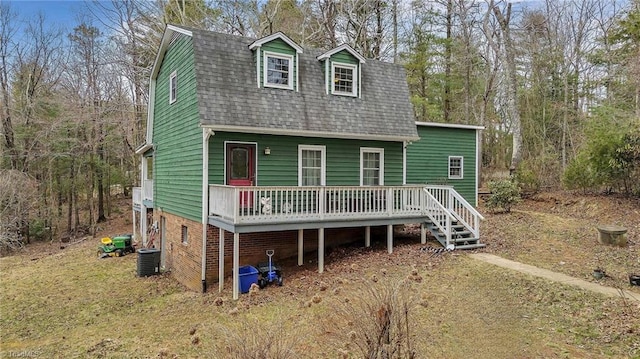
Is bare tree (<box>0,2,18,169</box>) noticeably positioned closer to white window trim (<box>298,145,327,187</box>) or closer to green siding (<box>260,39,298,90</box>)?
green siding (<box>260,39,298,90</box>)

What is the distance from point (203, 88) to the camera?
10289 mm

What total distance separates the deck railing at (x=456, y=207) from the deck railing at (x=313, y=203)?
2.73ft

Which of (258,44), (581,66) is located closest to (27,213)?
(258,44)

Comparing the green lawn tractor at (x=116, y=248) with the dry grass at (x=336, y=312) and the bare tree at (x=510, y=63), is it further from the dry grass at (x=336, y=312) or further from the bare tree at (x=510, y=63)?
the bare tree at (x=510, y=63)

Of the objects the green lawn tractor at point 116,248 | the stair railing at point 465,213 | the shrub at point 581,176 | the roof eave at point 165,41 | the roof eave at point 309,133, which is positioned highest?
the roof eave at point 165,41

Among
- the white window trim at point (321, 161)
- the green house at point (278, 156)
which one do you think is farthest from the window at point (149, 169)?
the white window trim at point (321, 161)

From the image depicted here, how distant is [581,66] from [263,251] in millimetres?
21265

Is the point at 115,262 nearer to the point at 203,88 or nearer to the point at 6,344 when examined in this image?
the point at 6,344

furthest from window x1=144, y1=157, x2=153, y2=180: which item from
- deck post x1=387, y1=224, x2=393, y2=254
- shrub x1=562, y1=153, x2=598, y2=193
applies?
shrub x1=562, y1=153, x2=598, y2=193

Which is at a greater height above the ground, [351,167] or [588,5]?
[588,5]

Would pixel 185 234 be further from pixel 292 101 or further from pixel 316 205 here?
pixel 292 101

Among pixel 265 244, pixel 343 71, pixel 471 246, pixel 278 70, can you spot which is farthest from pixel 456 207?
pixel 278 70

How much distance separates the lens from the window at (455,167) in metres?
16.8

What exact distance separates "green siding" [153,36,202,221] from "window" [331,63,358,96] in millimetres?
4222
